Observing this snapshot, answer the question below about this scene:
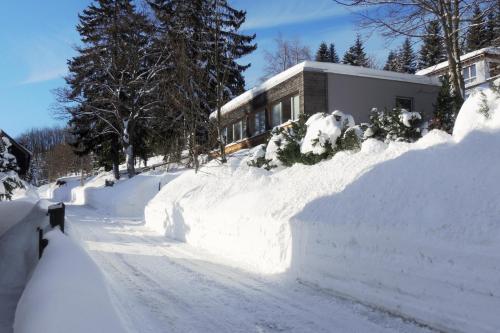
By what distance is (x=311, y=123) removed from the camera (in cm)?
1259

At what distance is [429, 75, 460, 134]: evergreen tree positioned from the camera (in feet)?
34.6

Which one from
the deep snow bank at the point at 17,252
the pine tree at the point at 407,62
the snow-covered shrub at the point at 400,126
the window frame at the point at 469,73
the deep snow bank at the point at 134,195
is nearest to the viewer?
the deep snow bank at the point at 17,252

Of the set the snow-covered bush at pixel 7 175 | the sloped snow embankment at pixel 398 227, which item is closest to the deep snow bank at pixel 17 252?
the sloped snow embankment at pixel 398 227

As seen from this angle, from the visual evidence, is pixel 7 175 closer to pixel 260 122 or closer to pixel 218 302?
pixel 218 302

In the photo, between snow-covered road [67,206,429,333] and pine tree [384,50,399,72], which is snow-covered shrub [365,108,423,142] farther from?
pine tree [384,50,399,72]

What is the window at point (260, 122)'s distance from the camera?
969 inches

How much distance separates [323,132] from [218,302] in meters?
6.18

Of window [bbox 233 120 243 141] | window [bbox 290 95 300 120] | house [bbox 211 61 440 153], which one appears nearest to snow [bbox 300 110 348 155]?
house [bbox 211 61 440 153]

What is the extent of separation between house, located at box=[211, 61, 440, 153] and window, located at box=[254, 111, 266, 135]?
0.05 meters

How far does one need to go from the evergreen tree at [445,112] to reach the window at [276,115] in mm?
11565

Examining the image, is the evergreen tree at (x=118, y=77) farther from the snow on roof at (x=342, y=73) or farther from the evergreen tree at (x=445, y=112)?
the evergreen tree at (x=445, y=112)

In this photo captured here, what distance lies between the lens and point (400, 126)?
33.9 feet

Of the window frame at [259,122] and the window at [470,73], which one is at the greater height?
the window at [470,73]

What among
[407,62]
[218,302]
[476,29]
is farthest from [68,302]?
[407,62]
